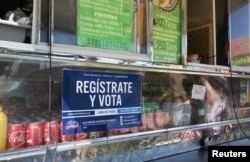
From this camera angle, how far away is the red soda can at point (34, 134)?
2092 millimetres

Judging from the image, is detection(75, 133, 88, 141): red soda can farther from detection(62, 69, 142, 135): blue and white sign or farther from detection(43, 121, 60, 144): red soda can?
detection(43, 121, 60, 144): red soda can

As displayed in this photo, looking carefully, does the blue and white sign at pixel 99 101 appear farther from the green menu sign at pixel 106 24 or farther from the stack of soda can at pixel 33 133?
the green menu sign at pixel 106 24

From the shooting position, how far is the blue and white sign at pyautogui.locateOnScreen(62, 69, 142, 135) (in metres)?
2.30

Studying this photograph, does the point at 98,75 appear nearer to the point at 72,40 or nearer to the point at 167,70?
the point at 72,40

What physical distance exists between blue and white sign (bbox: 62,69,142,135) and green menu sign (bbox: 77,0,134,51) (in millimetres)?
241

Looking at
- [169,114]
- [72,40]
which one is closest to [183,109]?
[169,114]

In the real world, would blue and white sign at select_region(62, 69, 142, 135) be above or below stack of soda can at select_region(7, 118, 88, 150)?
above

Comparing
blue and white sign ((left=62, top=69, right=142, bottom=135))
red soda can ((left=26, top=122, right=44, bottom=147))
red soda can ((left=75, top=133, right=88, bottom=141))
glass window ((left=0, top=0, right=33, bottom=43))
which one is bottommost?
red soda can ((left=75, top=133, right=88, bottom=141))

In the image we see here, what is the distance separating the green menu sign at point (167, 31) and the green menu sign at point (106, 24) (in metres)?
0.34

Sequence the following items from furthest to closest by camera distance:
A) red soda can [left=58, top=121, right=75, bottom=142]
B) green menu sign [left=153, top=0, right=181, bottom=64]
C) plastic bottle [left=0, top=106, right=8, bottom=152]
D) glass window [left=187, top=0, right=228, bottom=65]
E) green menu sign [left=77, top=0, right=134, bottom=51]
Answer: glass window [left=187, top=0, right=228, bottom=65] < green menu sign [left=153, top=0, right=181, bottom=64] < green menu sign [left=77, top=0, right=134, bottom=51] < red soda can [left=58, top=121, right=75, bottom=142] < plastic bottle [left=0, top=106, right=8, bottom=152]

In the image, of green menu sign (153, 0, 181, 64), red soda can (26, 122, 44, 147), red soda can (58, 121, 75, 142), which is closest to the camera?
red soda can (26, 122, 44, 147)

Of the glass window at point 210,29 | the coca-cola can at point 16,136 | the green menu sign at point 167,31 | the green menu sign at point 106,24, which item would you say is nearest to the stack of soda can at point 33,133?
the coca-cola can at point 16,136

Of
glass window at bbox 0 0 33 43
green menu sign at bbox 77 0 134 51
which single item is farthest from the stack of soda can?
green menu sign at bbox 77 0 134 51

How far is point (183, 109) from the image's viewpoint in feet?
10.8
